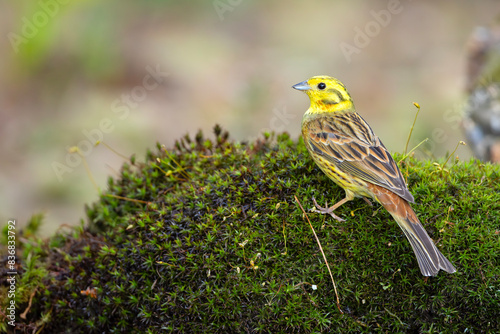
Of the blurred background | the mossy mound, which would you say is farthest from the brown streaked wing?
the blurred background

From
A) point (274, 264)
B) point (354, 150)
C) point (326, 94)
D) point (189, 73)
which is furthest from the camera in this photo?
point (189, 73)

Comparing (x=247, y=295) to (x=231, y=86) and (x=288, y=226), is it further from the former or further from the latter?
(x=231, y=86)

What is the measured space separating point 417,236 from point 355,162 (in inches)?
34.0

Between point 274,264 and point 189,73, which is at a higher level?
point 189,73

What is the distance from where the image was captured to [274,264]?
363 cm

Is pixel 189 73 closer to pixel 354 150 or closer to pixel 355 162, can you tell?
pixel 354 150

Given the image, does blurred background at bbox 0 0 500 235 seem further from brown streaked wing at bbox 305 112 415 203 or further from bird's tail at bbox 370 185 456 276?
bird's tail at bbox 370 185 456 276

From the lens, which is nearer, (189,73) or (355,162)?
(355,162)

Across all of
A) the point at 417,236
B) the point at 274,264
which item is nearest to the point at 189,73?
the point at 274,264

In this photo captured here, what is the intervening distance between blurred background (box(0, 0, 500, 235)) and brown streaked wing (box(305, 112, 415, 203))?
11.0 ft

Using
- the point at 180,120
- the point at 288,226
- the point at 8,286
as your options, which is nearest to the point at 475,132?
the point at 288,226

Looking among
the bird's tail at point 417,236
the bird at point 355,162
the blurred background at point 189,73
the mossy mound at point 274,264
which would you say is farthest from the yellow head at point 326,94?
the blurred background at point 189,73

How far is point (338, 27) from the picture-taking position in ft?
34.4

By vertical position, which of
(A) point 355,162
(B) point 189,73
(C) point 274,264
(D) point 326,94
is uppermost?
(D) point 326,94
